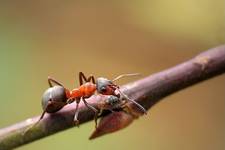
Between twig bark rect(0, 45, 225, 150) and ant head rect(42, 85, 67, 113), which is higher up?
ant head rect(42, 85, 67, 113)

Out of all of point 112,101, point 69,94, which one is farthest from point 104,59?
point 112,101

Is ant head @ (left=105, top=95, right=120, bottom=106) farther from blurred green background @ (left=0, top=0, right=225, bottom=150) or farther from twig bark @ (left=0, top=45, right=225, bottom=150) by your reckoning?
blurred green background @ (left=0, top=0, right=225, bottom=150)

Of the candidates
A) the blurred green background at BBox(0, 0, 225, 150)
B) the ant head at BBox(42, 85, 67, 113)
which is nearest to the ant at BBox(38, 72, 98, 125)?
the ant head at BBox(42, 85, 67, 113)

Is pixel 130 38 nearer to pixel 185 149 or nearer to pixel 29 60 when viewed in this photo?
pixel 29 60

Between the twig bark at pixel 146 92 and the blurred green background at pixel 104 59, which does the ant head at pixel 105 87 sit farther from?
the blurred green background at pixel 104 59

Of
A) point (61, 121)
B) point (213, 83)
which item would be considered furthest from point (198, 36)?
point (61, 121)

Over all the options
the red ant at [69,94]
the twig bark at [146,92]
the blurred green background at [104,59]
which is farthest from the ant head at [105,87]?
the blurred green background at [104,59]

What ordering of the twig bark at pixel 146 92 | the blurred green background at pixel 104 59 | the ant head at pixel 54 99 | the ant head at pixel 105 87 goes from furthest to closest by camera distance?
1. the blurred green background at pixel 104 59
2. the ant head at pixel 105 87
3. the ant head at pixel 54 99
4. the twig bark at pixel 146 92
